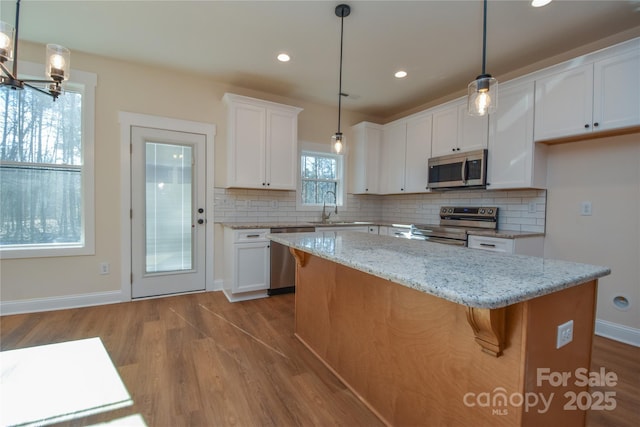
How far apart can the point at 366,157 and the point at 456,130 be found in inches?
55.2

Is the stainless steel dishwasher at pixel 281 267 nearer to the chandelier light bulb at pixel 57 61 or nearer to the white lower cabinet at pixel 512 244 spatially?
the white lower cabinet at pixel 512 244

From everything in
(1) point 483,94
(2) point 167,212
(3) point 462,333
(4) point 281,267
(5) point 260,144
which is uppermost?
(5) point 260,144

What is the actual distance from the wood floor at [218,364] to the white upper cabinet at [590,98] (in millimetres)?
1866

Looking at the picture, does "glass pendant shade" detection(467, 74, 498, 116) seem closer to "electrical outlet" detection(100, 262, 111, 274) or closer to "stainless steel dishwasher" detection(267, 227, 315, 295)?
"stainless steel dishwasher" detection(267, 227, 315, 295)

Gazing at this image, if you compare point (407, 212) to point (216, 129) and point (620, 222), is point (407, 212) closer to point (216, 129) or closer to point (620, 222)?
point (620, 222)

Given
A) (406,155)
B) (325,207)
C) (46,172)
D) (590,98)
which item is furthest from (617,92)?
(46,172)

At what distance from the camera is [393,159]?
14.6 ft

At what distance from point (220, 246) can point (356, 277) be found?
252 centimetres

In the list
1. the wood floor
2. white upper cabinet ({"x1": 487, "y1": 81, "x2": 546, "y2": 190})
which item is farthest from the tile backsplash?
the wood floor

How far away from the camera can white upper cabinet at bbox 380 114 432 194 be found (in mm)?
3957

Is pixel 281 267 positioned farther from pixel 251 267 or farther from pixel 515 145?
pixel 515 145

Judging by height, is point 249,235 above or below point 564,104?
below

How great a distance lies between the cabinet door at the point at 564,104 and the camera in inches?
96.5

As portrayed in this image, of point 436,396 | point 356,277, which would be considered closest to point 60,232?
point 356,277
